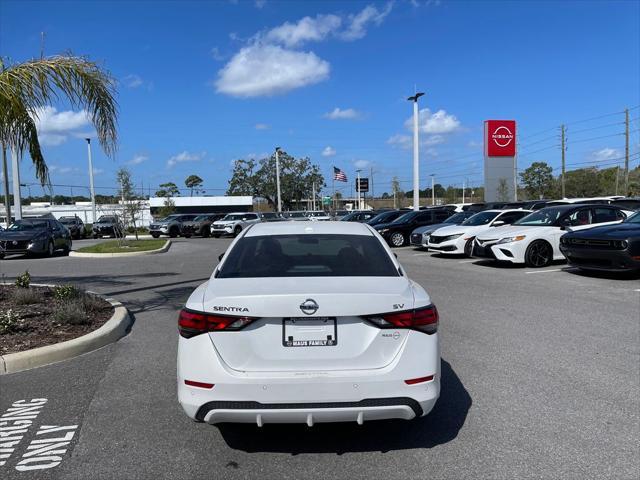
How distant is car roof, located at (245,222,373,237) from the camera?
192 inches

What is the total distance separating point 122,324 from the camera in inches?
290

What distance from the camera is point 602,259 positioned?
11.2 meters

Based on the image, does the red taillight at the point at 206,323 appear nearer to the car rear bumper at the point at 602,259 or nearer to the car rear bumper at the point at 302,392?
the car rear bumper at the point at 302,392

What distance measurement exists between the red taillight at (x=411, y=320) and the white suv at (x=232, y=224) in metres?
32.3

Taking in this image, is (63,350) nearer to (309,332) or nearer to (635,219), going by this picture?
(309,332)

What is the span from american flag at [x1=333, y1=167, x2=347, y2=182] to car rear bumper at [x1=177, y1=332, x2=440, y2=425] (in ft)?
155

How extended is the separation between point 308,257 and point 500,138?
47.8 metres

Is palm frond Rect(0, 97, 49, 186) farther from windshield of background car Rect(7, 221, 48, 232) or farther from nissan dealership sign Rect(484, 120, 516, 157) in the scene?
A: nissan dealership sign Rect(484, 120, 516, 157)

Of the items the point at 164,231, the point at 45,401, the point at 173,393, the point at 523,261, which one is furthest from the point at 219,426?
the point at 164,231

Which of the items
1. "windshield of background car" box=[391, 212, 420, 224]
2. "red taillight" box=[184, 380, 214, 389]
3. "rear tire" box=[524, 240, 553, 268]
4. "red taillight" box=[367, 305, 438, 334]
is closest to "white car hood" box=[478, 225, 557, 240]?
"rear tire" box=[524, 240, 553, 268]

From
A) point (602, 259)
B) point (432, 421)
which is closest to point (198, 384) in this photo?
point (432, 421)

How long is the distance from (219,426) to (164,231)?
34921 mm

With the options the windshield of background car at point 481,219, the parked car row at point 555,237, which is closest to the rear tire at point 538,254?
the parked car row at point 555,237

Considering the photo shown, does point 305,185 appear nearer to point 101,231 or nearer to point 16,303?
point 101,231
